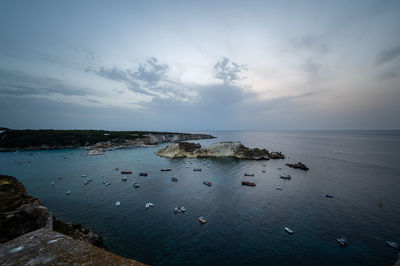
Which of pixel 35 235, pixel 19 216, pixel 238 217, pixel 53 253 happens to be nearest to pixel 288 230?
pixel 238 217

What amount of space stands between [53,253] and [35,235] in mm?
1234

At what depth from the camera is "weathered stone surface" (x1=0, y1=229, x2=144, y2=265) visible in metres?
2.95

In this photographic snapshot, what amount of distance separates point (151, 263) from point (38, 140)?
136 m

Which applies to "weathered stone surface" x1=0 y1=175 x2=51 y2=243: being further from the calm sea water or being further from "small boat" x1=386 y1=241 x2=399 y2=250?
"small boat" x1=386 y1=241 x2=399 y2=250

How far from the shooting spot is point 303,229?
1930cm

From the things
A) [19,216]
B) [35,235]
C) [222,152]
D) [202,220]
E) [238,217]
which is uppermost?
[35,235]

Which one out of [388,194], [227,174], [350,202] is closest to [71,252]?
[350,202]

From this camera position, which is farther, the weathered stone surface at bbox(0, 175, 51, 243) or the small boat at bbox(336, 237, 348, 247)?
the small boat at bbox(336, 237, 348, 247)

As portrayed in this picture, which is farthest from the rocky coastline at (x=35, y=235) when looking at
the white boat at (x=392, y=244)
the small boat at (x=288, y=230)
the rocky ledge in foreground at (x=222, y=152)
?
the rocky ledge in foreground at (x=222, y=152)

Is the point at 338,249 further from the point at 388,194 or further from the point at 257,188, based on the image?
the point at 388,194

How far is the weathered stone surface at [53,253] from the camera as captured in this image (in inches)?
116

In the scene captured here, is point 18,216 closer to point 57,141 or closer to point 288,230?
point 288,230

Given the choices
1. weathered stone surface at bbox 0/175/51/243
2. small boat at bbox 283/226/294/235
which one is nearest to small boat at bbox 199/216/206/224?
small boat at bbox 283/226/294/235

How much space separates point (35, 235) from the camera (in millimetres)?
3836
